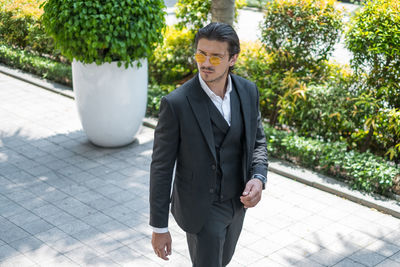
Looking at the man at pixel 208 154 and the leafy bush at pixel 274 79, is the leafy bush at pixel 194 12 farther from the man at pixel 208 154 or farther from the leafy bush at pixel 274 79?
the man at pixel 208 154

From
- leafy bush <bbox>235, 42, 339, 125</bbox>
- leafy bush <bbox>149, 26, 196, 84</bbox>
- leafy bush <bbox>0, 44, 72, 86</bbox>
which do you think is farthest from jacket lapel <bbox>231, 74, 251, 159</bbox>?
leafy bush <bbox>0, 44, 72, 86</bbox>

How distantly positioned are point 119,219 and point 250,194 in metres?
2.66

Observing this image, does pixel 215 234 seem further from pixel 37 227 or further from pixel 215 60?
pixel 37 227

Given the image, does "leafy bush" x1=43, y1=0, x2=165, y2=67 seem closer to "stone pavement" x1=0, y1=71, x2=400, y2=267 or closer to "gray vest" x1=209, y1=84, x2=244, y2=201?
"stone pavement" x1=0, y1=71, x2=400, y2=267

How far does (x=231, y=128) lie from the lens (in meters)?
3.10

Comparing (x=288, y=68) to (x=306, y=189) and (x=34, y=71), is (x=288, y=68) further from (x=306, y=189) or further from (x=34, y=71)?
(x=34, y=71)

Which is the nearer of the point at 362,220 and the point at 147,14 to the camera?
the point at 362,220

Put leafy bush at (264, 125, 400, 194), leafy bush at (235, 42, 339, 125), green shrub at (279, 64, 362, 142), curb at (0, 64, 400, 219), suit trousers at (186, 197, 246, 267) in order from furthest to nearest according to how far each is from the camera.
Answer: leafy bush at (235, 42, 339, 125), green shrub at (279, 64, 362, 142), leafy bush at (264, 125, 400, 194), curb at (0, 64, 400, 219), suit trousers at (186, 197, 246, 267)

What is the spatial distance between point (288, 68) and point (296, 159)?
162cm

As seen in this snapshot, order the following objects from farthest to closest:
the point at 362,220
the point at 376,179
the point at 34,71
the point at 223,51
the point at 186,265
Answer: the point at 34,71 → the point at 376,179 → the point at 362,220 → the point at 186,265 → the point at 223,51

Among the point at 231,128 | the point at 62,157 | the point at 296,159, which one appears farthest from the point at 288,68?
the point at 231,128

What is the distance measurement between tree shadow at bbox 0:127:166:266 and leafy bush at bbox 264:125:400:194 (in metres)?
1.78

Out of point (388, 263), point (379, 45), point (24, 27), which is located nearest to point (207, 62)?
point (388, 263)

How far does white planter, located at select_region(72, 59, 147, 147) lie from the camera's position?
22.6 feet
